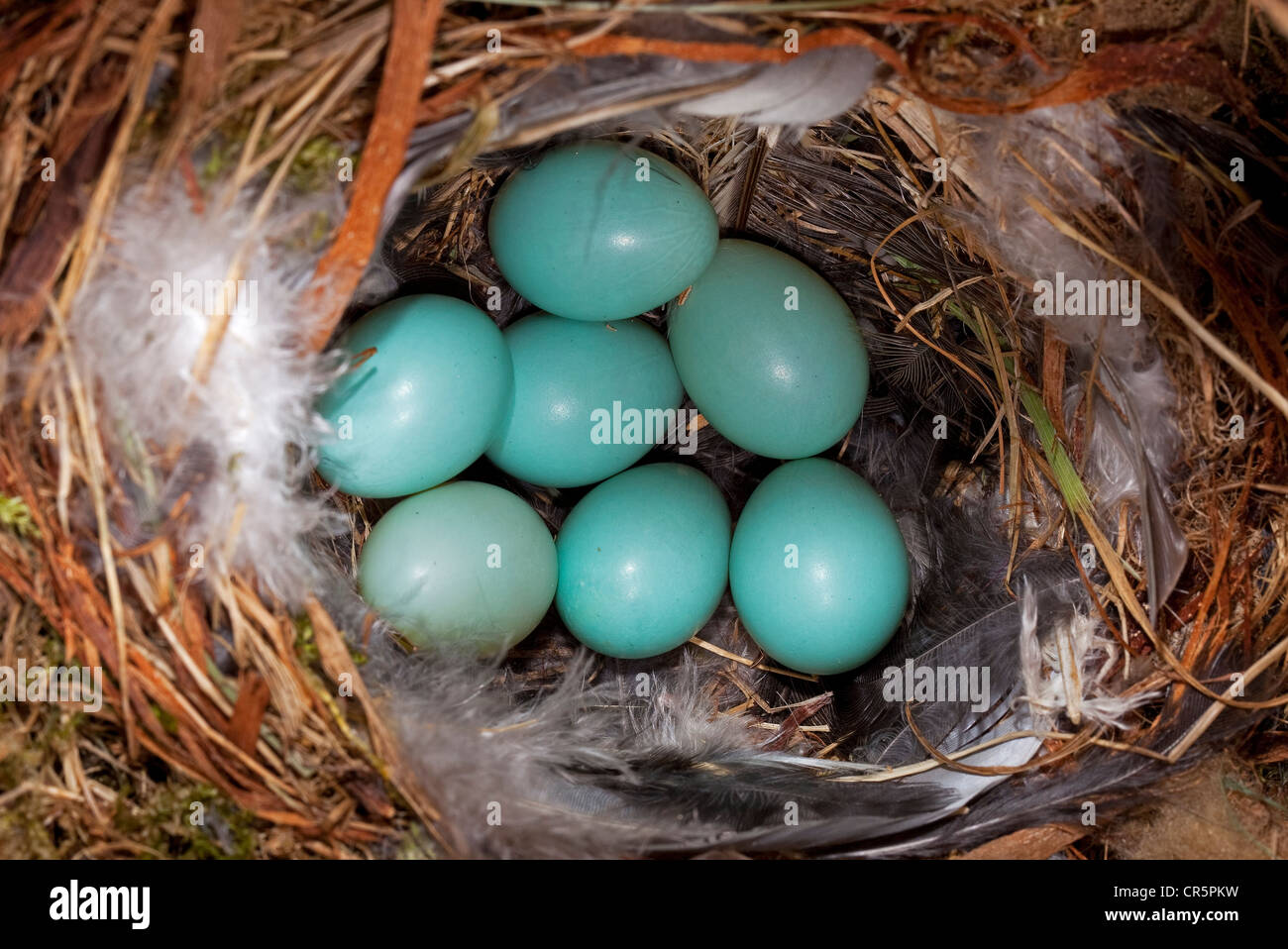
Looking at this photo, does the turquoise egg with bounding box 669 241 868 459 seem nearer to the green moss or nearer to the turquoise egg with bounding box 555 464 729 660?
the turquoise egg with bounding box 555 464 729 660

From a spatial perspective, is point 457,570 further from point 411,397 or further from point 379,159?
point 379,159

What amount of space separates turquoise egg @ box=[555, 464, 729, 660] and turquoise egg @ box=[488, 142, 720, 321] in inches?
11.0

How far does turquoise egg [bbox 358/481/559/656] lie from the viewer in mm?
1167

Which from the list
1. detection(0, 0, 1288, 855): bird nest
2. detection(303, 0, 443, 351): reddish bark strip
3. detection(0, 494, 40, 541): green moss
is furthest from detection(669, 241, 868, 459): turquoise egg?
detection(0, 494, 40, 541): green moss

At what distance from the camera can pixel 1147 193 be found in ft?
3.49

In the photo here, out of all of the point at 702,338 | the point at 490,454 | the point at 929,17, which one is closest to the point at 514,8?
the point at 929,17

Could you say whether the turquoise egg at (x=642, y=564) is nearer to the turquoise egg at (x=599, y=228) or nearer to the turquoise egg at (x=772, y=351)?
the turquoise egg at (x=772, y=351)

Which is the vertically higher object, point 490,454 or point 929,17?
point 929,17

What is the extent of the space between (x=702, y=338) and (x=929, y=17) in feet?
1.69

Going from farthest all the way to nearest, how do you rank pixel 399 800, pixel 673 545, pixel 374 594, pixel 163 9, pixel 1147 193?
pixel 673 545 < pixel 374 594 < pixel 1147 193 < pixel 399 800 < pixel 163 9

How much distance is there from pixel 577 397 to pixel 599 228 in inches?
9.9

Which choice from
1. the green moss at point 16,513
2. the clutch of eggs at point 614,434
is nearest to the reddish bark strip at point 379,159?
the clutch of eggs at point 614,434

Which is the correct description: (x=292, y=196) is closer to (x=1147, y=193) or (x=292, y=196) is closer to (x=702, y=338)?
(x=702, y=338)

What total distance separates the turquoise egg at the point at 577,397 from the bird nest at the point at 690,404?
0.44 ft
